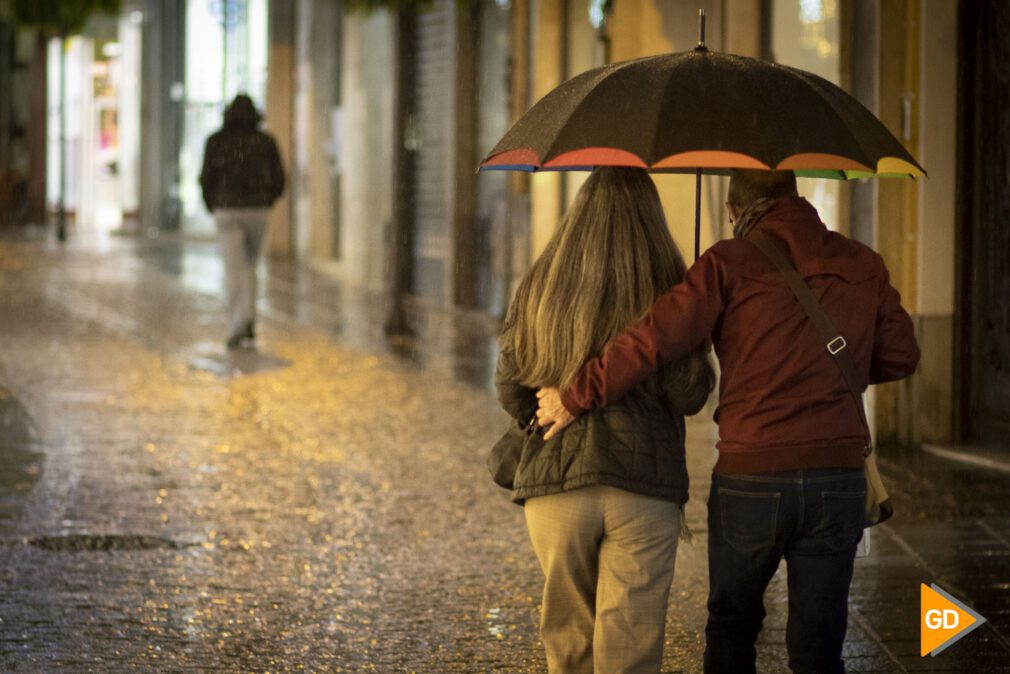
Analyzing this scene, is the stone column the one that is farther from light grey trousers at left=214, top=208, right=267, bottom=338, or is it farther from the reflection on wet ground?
light grey trousers at left=214, top=208, right=267, bottom=338

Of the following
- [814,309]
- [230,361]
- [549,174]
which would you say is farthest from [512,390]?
[549,174]

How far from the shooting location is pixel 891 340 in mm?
4344

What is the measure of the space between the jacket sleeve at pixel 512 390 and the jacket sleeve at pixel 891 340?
0.87 metres

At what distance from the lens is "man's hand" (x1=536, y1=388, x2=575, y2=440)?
4191 mm

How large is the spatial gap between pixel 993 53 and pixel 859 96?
858 millimetres

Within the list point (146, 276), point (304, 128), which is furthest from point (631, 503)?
point (304, 128)

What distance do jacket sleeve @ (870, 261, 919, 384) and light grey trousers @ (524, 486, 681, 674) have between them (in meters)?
0.64

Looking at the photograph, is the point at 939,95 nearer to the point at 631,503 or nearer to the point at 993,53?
the point at 993,53

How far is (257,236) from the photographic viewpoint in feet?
47.6

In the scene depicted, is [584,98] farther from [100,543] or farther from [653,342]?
[100,543]

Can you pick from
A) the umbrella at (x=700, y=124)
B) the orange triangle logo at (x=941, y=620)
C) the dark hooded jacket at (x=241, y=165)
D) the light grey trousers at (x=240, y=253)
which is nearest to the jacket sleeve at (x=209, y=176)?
the dark hooded jacket at (x=241, y=165)

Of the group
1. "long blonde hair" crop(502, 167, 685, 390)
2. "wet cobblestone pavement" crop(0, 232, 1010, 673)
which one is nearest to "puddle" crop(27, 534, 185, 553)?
"wet cobblestone pavement" crop(0, 232, 1010, 673)

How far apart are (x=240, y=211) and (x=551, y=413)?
10.5m

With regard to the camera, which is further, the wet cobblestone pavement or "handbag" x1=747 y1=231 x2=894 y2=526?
the wet cobblestone pavement
